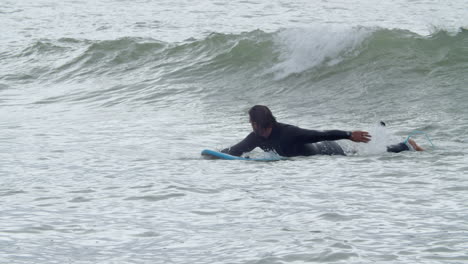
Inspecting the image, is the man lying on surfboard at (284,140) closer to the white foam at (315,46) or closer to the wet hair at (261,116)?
the wet hair at (261,116)

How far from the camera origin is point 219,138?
1089 centimetres

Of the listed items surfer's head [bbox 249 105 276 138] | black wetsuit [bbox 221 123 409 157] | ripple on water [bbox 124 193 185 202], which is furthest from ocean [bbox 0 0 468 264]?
surfer's head [bbox 249 105 276 138]

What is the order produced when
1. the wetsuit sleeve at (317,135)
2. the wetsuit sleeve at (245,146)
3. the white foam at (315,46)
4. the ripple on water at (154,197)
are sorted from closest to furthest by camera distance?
the ripple on water at (154,197) < the wetsuit sleeve at (317,135) < the wetsuit sleeve at (245,146) < the white foam at (315,46)

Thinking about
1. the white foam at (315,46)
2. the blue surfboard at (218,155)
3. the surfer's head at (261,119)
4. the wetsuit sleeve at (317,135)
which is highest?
the white foam at (315,46)

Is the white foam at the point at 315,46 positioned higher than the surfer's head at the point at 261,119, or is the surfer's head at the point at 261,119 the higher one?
the white foam at the point at 315,46

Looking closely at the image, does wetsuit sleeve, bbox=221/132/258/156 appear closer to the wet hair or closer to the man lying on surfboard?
the man lying on surfboard

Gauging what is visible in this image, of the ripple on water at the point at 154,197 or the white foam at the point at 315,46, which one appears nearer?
the ripple on water at the point at 154,197

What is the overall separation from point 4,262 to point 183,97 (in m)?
11.2

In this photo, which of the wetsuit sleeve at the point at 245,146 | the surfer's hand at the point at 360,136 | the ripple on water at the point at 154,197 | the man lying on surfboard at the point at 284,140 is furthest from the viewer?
the wetsuit sleeve at the point at 245,146

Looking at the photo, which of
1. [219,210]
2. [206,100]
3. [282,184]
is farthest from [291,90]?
[219,210]

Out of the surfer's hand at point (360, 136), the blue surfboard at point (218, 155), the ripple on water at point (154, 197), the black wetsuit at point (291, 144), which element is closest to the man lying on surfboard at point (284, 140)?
the black wetsuit at point (291, 144)

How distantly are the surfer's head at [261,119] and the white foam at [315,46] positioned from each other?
328 inches

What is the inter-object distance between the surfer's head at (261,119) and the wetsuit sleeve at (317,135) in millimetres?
300

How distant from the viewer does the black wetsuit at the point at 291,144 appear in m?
8.71
